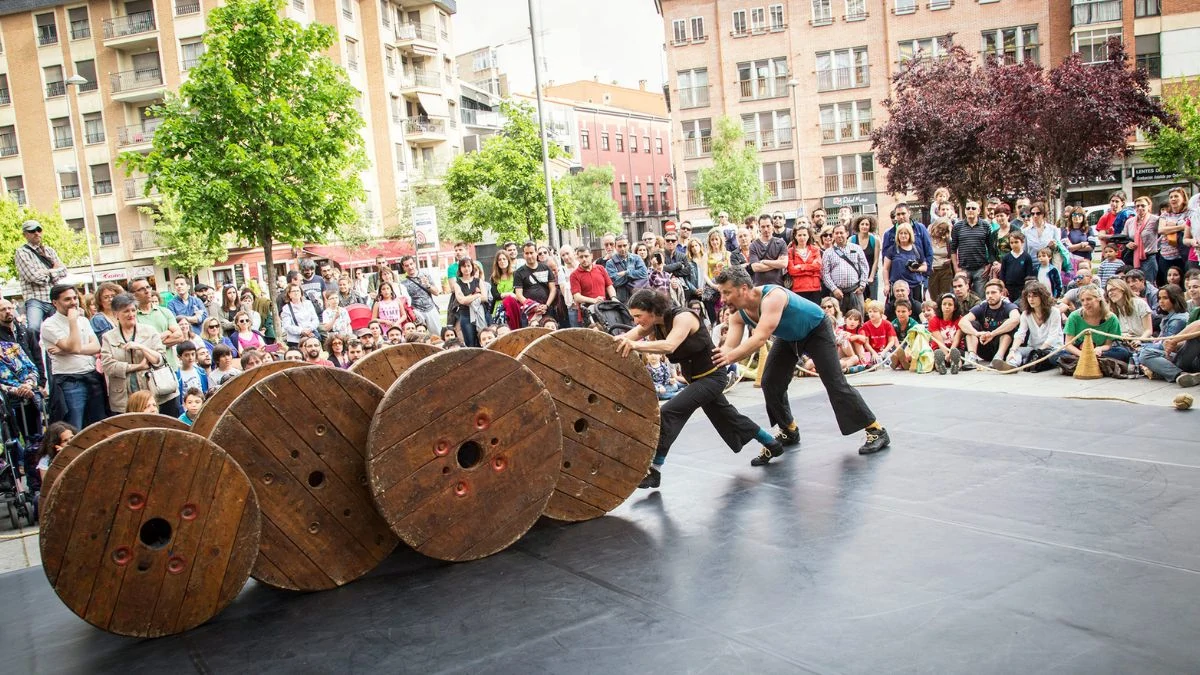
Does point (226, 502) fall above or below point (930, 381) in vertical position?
above

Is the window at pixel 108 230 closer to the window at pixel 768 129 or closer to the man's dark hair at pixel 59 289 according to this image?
the window at pixel 768 129

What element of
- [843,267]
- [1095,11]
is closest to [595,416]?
[843,267]

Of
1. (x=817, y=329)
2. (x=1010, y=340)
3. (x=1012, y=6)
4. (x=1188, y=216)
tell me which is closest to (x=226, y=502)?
(x=817, y=329)

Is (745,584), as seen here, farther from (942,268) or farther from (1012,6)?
(1012,6)

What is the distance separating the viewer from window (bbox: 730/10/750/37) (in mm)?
46781

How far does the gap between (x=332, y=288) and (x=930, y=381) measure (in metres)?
8.45

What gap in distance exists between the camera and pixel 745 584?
4.95m

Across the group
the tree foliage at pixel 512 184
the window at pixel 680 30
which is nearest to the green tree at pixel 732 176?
the window at pixel 680 30

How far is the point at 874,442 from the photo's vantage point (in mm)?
7605

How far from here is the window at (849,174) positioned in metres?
46.3

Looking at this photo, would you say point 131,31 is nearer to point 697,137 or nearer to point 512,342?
point 697,137

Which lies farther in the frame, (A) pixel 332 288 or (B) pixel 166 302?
(A) pixel 332 288

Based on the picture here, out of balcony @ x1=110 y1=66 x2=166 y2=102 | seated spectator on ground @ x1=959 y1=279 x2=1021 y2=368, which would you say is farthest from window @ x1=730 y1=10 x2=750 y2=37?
seated spectator on ground @ x1=959 y1=279 x2=1021 y2=368

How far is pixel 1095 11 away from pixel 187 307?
41.7m
